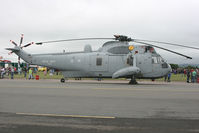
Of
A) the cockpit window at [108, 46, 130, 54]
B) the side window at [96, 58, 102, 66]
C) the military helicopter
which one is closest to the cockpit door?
the military helicopter

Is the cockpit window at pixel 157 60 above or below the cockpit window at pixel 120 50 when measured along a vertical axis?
below

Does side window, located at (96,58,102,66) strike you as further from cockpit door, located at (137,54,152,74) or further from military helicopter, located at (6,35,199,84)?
cockpit door, located at (137,54,152,74)

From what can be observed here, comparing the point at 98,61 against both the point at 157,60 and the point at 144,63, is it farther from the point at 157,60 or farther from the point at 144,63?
the point at 157,60

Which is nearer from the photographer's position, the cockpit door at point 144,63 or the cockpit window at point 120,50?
the cockpit door at point 144,63

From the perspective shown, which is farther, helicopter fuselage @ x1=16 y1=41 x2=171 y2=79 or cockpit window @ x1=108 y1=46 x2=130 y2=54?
cockpit window @ x1=108 y1=46 x2=130 y2=54

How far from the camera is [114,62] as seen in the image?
19.4 m

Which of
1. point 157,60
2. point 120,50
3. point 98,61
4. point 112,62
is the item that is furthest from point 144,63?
point 98,61

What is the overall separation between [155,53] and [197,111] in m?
12.9

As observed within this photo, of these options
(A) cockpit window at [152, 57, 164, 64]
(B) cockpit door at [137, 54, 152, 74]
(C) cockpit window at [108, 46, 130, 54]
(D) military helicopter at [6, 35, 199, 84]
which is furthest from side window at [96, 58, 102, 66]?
(A) cockpit window at [152, 57, 164, 64]

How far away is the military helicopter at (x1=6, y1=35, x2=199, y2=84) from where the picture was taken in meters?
18.8

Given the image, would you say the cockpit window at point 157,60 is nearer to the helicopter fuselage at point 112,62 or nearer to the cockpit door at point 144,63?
the helicopter fuselage at point 112,62

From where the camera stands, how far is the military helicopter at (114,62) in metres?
18.8

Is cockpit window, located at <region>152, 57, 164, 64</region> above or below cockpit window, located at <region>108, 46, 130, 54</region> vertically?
below

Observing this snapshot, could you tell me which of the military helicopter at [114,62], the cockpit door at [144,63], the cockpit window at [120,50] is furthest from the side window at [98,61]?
the cockpit door at [144,63]
